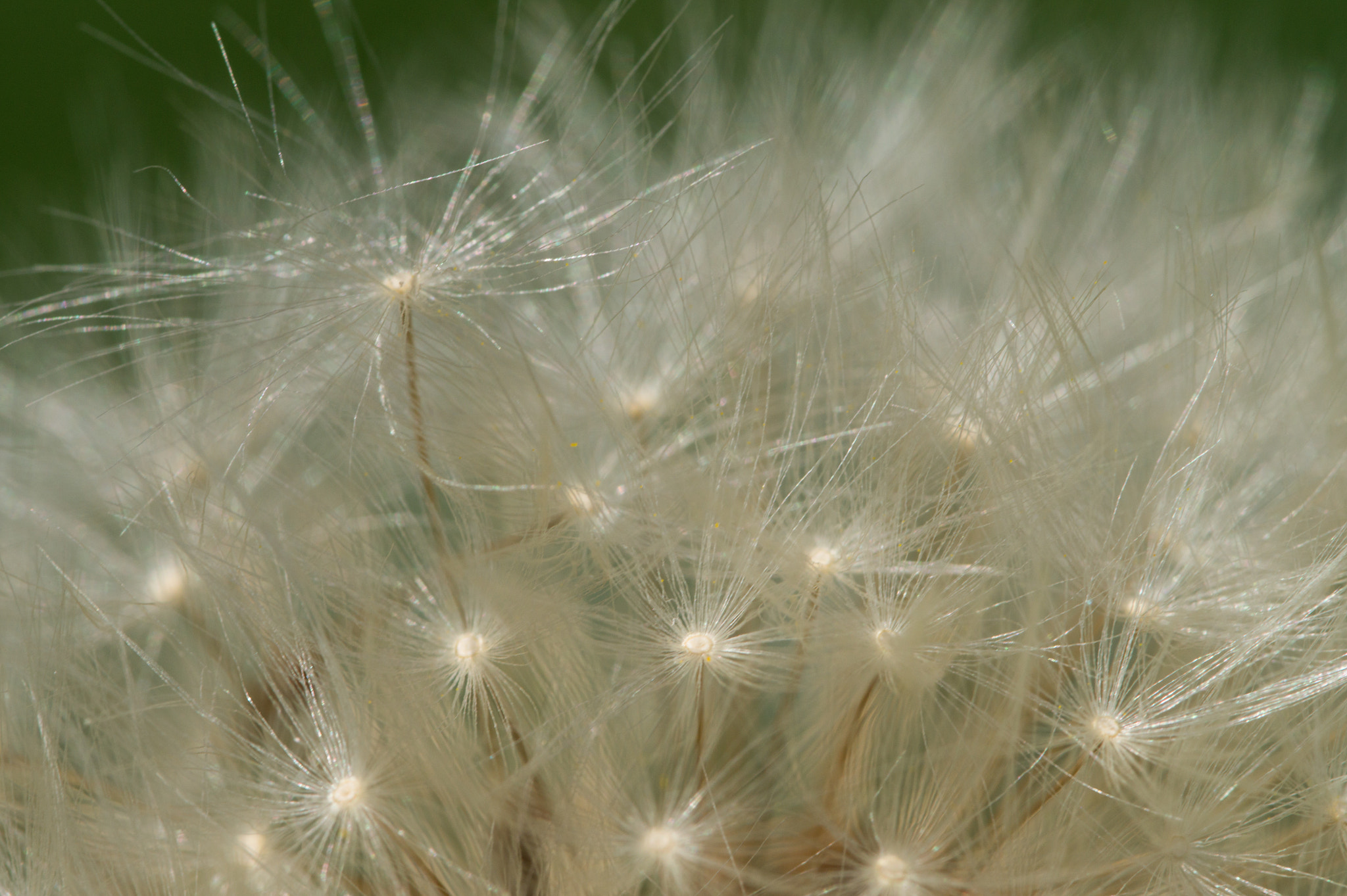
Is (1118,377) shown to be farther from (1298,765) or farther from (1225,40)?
(1225,40)

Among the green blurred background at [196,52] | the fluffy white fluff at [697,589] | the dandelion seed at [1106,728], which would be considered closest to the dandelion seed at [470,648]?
the fluffy white fluff at [697,589]

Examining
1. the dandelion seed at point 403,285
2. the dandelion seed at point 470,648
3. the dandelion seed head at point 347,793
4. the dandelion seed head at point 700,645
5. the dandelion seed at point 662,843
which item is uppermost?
the dandelion seed at point 403,285

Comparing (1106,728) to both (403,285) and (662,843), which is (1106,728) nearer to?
(662,843)

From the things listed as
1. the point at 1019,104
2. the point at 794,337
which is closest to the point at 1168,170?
the point at 1019,104

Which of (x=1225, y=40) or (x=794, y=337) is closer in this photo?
(x=794, y=337)

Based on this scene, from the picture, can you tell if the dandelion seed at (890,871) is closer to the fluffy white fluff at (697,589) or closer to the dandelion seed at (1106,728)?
the fluffy white fluff at (697,589)

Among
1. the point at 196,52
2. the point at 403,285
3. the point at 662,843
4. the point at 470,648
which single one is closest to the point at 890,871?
the point at 662,843
